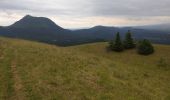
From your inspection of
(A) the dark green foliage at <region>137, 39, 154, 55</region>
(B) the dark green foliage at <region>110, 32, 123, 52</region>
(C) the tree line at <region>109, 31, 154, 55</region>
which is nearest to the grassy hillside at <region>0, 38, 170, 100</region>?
(A) the dark green foliage at <region>137, 39, 154, 55</region>

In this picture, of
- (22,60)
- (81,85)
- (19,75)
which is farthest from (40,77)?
(22,60)

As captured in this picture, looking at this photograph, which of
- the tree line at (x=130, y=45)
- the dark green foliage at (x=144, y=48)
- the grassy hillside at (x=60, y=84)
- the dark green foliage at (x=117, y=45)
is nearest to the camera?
the grassy hillside at (x=60, y=84)

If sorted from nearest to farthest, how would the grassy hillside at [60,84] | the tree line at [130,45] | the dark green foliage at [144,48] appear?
the grassy hillside at [60,84] < the dark green foliage at [144,48] < the tree line at [130,45]

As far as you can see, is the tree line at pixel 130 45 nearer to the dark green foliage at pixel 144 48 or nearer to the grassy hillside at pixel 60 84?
the dark green foliage at pixel 144 48

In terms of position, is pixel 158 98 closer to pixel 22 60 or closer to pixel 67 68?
pixel 67 68

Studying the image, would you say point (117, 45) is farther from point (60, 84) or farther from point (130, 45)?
point (60, 84)

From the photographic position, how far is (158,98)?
2216 cm

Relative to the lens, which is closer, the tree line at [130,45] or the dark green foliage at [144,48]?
the dark green foliage at [144,48]

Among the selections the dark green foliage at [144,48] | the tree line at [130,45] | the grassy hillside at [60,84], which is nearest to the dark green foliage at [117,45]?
the tree line at [130,45]

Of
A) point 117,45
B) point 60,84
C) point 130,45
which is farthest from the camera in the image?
point 130,45

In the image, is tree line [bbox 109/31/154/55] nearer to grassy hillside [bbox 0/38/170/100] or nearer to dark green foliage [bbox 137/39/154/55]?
dark green foliage [bbox 137/39/154/55]

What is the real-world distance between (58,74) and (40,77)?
2.17m

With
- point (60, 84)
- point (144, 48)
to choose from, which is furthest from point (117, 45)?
point (60, 84)

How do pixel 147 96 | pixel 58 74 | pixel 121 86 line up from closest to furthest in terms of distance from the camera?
pixel 147 96 < pixel 121 86 < pixel 58 74
